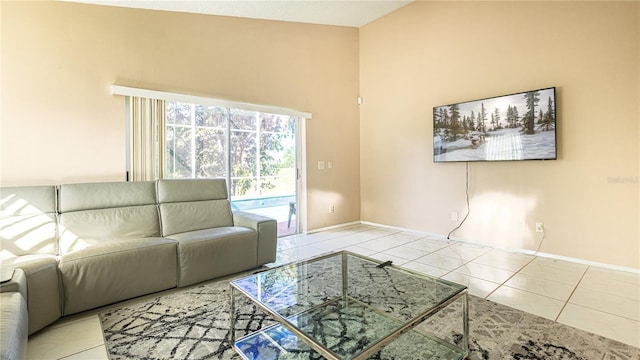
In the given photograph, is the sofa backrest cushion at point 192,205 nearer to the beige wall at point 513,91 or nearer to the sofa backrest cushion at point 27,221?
the sofa backrest cushion at point 27,221

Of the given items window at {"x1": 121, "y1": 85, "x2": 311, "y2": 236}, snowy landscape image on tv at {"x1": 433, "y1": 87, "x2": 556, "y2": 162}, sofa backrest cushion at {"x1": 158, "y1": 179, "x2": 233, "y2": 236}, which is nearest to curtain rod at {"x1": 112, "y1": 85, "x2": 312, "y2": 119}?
window at {"x1": 121, "y1": 85, "x2": 311, "y2": 236}

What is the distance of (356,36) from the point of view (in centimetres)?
536

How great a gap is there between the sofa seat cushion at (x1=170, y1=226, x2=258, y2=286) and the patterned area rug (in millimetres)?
313

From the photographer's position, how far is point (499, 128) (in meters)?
3.67

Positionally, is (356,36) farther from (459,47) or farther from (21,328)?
(21,328)

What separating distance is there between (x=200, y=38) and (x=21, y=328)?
134 inches

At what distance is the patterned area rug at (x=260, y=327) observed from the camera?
5.47 ft

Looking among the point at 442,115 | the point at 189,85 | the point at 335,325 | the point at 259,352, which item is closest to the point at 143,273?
Result: the point at 259,352

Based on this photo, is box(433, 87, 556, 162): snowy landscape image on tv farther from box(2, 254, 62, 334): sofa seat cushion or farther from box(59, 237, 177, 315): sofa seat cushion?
box(2, 254, 62, 334): sofa seat cushion

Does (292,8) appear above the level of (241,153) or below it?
above

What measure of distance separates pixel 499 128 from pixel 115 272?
426 cm

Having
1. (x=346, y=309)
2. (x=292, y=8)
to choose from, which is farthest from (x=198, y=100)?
(x=346, y=309)

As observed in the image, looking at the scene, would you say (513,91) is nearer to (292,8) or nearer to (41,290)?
(292,8)

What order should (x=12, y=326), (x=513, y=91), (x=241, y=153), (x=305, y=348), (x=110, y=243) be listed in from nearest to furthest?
(x=12, y=326) → (x=305, y=348) → (x=110, y=243) → (x=513, y=91) → (x=241, y=153)
